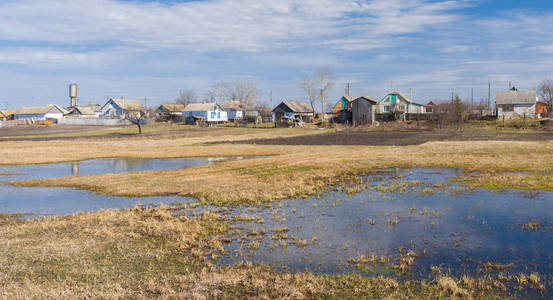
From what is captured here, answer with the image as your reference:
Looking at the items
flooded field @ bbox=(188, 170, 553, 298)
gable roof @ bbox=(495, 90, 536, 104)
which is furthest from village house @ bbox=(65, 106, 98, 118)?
flooded field @ bbox=(188, 170, 553, 298)

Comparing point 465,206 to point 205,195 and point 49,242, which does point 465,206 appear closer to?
point 205,195

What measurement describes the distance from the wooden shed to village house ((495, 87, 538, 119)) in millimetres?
26026

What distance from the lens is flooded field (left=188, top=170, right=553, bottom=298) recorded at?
1099cm

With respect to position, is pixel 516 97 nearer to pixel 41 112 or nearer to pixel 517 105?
pixel 517 105

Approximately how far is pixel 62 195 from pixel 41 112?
138 metres

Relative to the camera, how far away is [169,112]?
398 feet

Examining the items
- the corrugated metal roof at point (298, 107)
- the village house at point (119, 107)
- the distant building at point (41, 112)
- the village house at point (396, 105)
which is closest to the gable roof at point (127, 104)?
the village house at point (119, 107)

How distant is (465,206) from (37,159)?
124 ft

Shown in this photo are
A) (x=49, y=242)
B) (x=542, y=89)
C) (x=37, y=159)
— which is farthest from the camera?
(x=542, y=89)

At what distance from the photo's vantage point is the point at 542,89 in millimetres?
109062

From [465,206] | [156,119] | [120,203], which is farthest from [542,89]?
[120,203]

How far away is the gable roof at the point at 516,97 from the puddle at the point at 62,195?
255 feet

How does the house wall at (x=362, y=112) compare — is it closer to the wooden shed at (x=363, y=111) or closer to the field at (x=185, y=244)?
the wooden shed at (x=363, y=111)

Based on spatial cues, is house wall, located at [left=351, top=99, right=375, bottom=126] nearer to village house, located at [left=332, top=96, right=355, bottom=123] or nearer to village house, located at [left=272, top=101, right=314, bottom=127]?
village house, located at [left=332, top=96, right=355, bottom=123]
